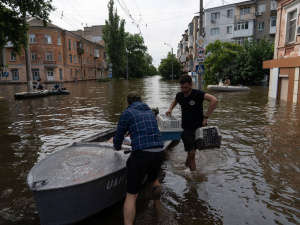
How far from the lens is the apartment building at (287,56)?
1542 cm

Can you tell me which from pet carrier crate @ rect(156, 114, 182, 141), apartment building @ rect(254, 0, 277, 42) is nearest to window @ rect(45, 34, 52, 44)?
apartment building @ rect(254, 0, 277, 42)

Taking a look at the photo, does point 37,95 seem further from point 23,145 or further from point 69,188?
point 69,188

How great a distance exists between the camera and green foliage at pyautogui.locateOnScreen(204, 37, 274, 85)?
32781 millimetres

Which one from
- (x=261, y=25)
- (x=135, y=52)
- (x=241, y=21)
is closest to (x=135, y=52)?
(x=135, y=52)

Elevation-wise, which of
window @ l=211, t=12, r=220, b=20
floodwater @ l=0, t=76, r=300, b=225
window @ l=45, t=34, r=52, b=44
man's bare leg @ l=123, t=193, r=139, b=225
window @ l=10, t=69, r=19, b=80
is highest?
window @ l=211, t=12, r=220, b=20

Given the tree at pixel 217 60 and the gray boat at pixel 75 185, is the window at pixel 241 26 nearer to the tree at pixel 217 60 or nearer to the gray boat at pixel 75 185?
the tree at pixel 217 60

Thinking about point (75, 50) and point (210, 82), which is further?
point (75, 50)

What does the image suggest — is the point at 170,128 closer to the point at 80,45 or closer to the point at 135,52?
the point at 80,45

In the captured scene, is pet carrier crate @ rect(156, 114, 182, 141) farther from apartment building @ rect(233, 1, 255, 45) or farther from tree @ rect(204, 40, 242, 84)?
apartment building @ rect(233, 1, 255, 45)

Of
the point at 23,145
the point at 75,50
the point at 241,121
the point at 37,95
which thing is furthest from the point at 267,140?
the point at 75,50

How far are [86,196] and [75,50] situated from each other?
56368 millimetres

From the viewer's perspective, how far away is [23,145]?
25.7 ft

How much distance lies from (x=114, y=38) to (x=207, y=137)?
5819 centimetres

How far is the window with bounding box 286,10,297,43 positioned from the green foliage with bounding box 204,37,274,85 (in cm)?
1620
